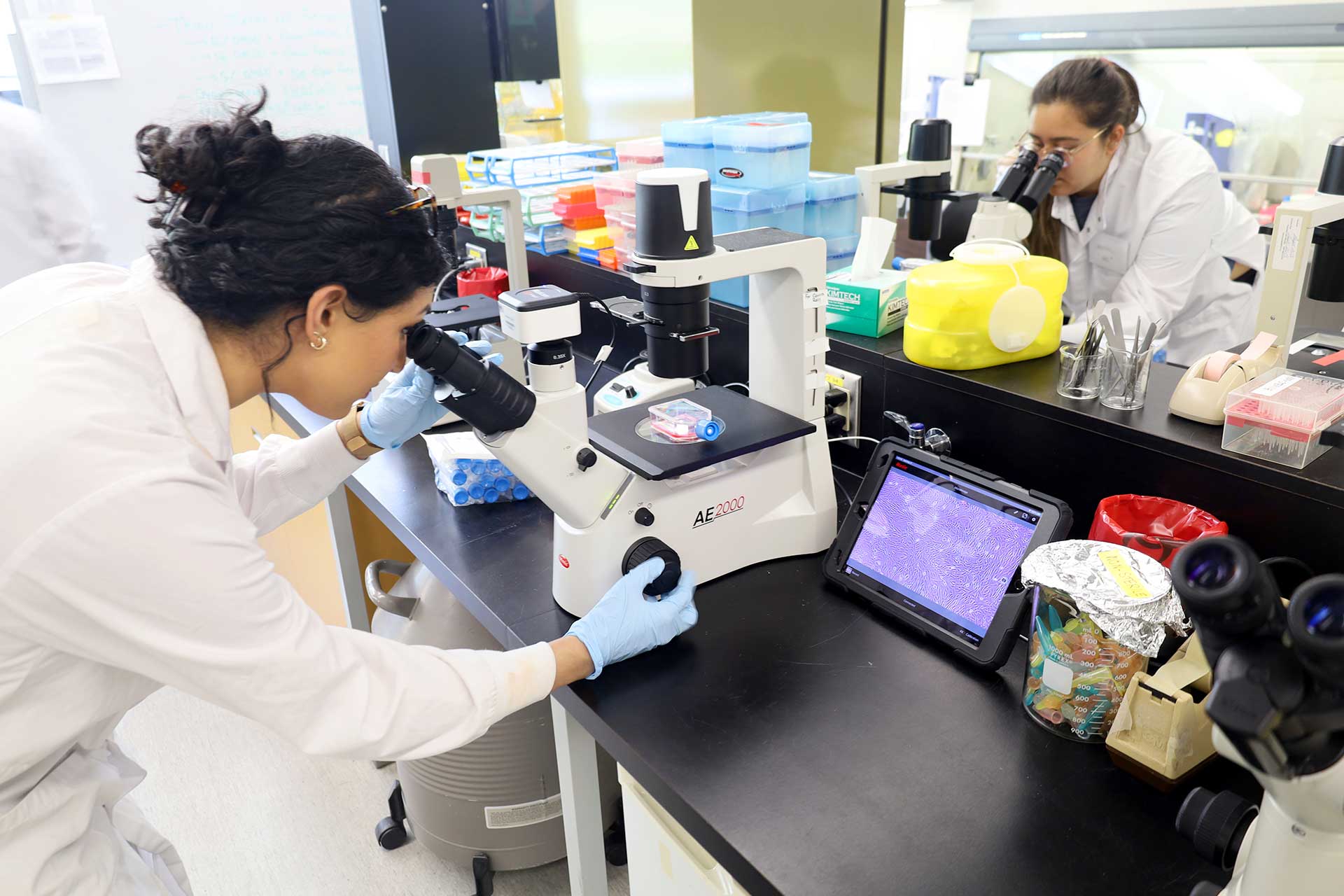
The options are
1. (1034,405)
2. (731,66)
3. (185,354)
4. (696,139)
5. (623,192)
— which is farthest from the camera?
(731,66)

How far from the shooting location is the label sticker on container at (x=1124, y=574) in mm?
959

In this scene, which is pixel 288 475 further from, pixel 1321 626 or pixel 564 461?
pixel 1321 626

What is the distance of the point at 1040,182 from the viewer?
5.73 ft

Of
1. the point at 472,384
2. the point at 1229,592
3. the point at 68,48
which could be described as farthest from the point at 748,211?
the point at 68,48

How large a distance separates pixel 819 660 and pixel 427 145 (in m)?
2.66

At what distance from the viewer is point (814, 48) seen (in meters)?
2.66

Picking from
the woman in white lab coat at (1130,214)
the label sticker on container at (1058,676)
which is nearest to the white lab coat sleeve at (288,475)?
the label sticker on container at (1058,676)

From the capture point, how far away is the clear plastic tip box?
108 cm

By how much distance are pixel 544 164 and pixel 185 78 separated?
1635 millimetres

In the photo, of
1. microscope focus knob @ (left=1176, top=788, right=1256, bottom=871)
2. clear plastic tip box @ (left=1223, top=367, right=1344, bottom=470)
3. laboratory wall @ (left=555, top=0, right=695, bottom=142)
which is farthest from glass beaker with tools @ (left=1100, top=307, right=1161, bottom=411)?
laboratory wall @ (left=555, top=0, right=695, bottom=142)

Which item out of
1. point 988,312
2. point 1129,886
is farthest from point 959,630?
point 988,312

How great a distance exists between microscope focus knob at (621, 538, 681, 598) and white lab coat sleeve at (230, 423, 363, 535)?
0.53 meters

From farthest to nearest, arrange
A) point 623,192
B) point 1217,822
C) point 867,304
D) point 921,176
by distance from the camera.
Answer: point 623,192 < point 921,176 < point 867,304 < point 1217,822

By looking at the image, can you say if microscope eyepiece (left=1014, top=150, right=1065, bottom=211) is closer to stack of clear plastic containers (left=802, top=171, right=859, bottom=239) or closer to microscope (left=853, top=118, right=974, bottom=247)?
microscope (left=853, top=118, right=974, bottom=247)
